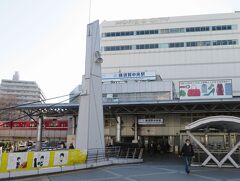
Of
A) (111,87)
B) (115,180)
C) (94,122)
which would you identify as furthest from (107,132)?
(115,180)

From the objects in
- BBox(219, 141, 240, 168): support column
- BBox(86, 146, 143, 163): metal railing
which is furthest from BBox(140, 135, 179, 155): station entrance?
BBox(219, 141, 240, 168): support column

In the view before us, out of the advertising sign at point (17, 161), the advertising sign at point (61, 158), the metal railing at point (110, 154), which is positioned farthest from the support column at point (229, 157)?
the advertising sign at point (17, 161)

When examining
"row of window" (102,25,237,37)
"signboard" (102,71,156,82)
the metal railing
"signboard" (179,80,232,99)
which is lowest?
the metal railing

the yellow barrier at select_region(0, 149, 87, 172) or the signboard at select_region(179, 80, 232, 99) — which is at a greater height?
the signboard at select_region(179, 80, 232, 99)

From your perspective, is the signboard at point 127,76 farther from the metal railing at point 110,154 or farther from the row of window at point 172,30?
the row of window at point 172,30

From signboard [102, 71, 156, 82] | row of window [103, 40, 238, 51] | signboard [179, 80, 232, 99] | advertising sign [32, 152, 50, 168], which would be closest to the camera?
advertising sign [32, 152, 50, 168]

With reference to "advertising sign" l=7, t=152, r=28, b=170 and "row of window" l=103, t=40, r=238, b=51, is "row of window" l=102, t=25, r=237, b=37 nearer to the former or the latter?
"row of window" l=103, t=40, r=238, b=51

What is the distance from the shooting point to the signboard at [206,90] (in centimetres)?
3309

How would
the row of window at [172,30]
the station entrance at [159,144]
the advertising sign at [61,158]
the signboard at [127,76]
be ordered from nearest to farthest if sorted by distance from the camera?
the advertising sign at [61,158], the station entrance at [159,144], the signboard at [127,76], the row of window at [172,30]

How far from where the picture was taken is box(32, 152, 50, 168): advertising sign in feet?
44.6

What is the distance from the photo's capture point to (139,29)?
6975 cm

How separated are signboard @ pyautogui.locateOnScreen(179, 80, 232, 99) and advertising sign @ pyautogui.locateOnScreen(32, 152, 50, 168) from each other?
21215 mm

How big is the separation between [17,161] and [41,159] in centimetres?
132

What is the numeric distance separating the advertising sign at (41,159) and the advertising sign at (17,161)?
0.52 metres
